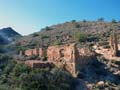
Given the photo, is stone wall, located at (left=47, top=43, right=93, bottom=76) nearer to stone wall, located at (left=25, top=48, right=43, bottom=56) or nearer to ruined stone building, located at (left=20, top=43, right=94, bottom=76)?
ruined stone building, located at (left=20, top=43, right=94, bottom=76)

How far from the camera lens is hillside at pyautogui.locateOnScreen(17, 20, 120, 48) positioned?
73.5 m

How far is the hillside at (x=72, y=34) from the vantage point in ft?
241

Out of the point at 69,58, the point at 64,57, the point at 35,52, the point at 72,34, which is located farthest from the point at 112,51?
the point at 72,34

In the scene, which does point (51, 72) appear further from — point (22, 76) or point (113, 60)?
point (113, 60)

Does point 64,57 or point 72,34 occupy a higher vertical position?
point 72,34

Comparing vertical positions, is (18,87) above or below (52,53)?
below

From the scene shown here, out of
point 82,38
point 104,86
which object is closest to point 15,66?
point 104,86

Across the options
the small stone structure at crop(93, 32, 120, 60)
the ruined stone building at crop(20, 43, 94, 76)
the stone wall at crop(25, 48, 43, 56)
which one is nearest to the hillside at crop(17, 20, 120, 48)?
the stone wall at crop(25, 48, 43, 56)

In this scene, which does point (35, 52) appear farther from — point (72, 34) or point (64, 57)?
point (72, 34)

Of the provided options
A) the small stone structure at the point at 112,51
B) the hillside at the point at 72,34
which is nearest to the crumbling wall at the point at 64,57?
the small stone structure at the point at 112,51

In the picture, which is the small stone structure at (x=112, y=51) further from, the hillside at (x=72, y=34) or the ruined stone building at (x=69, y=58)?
the hillside at (x=72, y=34)

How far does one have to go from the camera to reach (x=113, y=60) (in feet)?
160

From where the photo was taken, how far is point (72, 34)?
264 ft

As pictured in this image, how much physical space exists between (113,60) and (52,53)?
10213 millimetres
